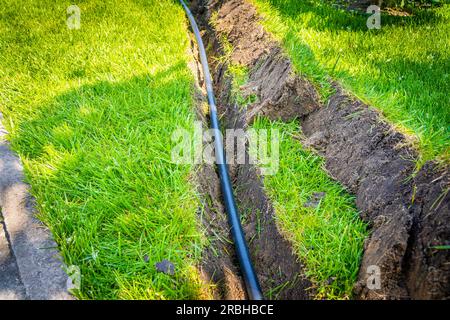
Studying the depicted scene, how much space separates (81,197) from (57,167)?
1.10ft

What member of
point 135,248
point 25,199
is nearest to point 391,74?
point 135,248

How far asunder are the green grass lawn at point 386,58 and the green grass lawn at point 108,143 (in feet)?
3.81

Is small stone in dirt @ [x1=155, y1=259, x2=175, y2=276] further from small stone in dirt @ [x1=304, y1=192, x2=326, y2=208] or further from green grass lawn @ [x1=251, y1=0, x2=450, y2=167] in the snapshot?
green grass lawn @ [x1=251, y1=0, x2=450, y2=167]

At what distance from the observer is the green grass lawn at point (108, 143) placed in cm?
189

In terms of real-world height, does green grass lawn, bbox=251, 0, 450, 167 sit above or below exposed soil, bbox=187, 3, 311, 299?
above

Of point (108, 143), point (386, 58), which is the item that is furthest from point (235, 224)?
point (386, 58)

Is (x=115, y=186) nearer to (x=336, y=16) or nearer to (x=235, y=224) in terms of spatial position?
(x=235, y=224)

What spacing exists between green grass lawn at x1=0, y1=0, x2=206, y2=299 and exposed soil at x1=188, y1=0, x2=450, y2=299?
11.6 inches

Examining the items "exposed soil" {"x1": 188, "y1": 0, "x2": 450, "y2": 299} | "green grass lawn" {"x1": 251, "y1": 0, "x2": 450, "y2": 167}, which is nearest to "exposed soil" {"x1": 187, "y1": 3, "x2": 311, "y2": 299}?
"exposed soil" {"x1": 188, "y1": 0, "x2": 450, "y2": 299}

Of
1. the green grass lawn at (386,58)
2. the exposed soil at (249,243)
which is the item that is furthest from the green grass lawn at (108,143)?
the green grass lawn at (386,58)

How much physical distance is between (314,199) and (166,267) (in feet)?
3.40

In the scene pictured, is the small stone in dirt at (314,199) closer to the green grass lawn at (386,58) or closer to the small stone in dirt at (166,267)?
the green grass lawn at (386,58)

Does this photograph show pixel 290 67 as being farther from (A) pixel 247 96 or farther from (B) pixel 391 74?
(B) pixel 391 74

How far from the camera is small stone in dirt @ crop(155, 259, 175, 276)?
1.84 meters
